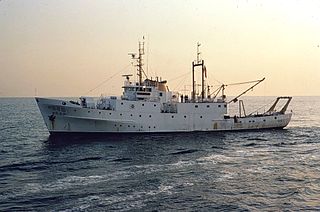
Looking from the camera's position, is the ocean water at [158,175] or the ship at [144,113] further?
the ship at [144,113]

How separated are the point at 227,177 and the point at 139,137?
964 inches

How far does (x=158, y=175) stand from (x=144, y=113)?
2564 centimetres

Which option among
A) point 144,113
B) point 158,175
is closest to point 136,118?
point 144,113

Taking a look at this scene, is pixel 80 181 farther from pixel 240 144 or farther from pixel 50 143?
pixel 240 144

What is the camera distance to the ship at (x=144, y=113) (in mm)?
50125

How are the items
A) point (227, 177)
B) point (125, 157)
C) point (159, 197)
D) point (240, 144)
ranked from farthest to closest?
point (240, 144), point (125, 157), point (227, 177), point (159, 197)

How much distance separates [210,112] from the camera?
188 feet

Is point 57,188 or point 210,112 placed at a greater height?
point 210,112

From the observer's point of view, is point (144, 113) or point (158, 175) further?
point (144, 113)

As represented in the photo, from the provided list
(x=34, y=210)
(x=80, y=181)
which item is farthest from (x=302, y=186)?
(x=34, y=210)

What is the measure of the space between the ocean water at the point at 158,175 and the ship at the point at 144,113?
15.9 feet

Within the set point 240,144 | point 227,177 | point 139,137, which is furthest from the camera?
point 139,137

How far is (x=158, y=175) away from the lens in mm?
27469

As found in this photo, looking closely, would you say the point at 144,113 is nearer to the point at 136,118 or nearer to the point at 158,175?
the point at 136,118
